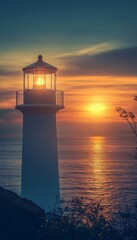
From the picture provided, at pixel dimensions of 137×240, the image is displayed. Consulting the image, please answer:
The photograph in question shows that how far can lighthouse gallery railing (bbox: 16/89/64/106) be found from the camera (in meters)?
18.9

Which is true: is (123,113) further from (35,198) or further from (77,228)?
(35,198)

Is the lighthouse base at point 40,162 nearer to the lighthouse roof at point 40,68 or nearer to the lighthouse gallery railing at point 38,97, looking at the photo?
the lighthouse gallery railing at point 38,97

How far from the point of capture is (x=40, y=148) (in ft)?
61.2

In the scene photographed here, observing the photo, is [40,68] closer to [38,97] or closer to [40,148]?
[38,97]

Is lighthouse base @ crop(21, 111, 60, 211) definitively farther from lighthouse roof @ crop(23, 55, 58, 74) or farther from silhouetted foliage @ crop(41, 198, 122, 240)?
silhouetted foliage @ crop(41, 198, 122, 240)

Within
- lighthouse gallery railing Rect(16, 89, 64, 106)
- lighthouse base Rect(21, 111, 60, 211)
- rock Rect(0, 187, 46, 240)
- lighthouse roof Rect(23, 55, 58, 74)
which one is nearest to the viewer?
rock Rect(0, 187, 46, 240)

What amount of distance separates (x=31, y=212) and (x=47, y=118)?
8427 millimetres

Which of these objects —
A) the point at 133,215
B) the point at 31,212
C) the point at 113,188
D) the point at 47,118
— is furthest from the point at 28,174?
the point at 113,188

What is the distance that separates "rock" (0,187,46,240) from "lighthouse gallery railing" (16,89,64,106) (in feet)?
27.0

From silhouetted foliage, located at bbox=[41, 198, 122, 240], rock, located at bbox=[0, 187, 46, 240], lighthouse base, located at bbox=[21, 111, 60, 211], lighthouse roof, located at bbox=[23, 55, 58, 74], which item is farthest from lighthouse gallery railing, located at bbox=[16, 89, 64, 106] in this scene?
silhouetted foliage, located at bbox=[41, 198, 122, 240]

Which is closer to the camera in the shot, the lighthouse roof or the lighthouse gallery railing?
the lighthouse gallery railing

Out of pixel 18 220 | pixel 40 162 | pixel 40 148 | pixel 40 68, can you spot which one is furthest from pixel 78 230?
pixel 40 68

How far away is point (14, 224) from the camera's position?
10.2 meters

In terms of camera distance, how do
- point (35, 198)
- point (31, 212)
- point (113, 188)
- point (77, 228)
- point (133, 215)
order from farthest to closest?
point (113, 188) < point (35, 198) < point (31, 212) < point (133, 215) < point (77, 228)
